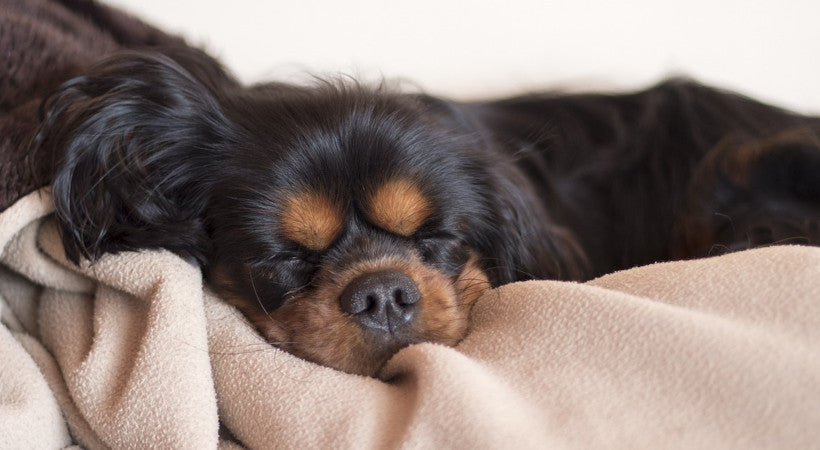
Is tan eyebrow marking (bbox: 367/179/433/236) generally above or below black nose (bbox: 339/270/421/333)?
above

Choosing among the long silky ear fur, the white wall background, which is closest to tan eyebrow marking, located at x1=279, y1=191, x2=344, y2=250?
the long silky ear fur

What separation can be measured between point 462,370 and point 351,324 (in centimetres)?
30

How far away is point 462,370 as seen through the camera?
3.22ft

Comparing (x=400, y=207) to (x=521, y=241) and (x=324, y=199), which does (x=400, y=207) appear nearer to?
(x=324, y=199)

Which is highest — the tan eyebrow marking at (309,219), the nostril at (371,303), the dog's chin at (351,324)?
the tan eyebrow marking at (309,219)

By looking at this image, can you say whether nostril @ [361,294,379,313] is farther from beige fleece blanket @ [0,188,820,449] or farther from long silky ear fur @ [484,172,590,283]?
long silky ear fur @ [484,172,590,283]

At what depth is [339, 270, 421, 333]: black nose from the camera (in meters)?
1.22

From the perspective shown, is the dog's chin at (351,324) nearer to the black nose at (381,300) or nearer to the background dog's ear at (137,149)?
the black nose at (381,300)

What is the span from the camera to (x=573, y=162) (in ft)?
6.48

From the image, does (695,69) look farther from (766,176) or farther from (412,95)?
(412,95)

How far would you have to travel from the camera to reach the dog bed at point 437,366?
0.93 meters

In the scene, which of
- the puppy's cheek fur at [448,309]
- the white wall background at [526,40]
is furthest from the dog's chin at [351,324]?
the white wall background at [526,40]

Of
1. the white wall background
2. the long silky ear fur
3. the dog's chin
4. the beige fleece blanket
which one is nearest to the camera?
the beige fleece blanket

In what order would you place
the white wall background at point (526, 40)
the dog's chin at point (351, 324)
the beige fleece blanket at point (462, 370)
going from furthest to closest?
the white wall background at point (526, 40) < the dog's chin at point (351, 324) < the beige fleece blanket at point (462, 370)
